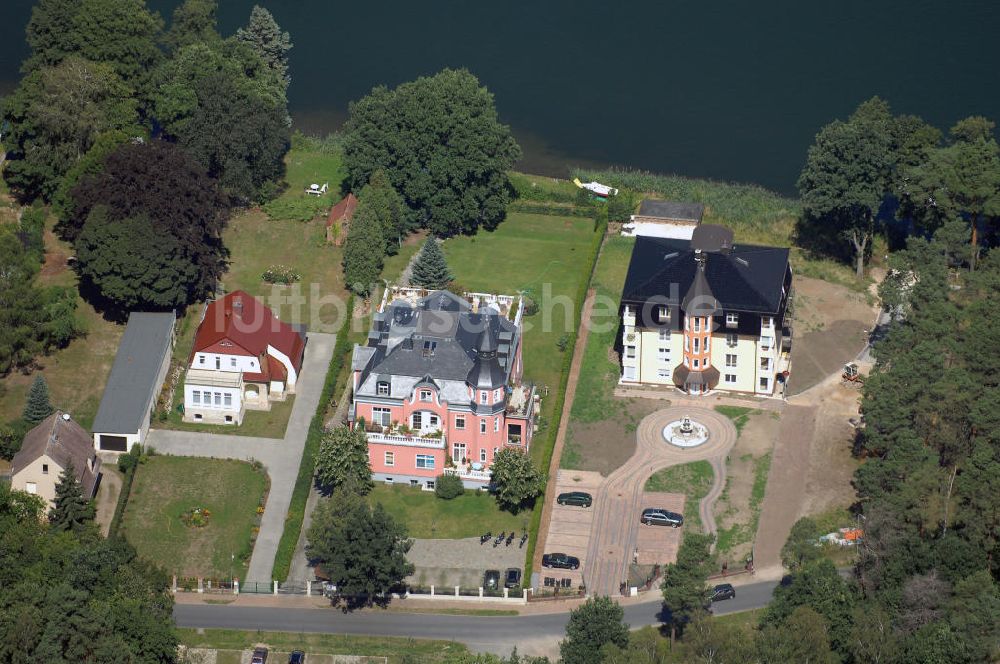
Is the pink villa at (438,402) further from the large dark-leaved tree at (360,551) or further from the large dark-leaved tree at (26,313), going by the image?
the large dark-leaved tree at (26,313)

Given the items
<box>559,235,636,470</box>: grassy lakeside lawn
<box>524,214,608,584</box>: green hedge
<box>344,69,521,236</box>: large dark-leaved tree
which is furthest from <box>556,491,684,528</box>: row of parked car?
<box>344,69,521,236</box>: large dark-leaved tree

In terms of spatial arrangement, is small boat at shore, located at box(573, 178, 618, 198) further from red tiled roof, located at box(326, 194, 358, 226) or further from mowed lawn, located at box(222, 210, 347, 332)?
mowed lawn, located at box(222, 210, 347, 332)

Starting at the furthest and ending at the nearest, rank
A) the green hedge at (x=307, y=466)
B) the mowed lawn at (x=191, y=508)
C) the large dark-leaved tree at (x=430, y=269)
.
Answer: the large dark-leaved tree at (x=430, y=269) < the mowed lawn at (x=191, y=508) < the green hedge at (x=307, y=466)

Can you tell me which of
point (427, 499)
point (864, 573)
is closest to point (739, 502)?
point (864, 573)

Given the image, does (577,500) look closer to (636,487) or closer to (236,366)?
(636,487)

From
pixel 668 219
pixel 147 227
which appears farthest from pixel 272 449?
pixel 668 219

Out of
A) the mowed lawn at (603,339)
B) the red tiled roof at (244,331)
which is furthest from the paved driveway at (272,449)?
the mowed lawn at (603,339)

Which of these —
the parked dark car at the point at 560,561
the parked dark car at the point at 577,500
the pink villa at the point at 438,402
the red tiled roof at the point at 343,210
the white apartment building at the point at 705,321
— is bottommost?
the parked dark car at the point at 560,561
